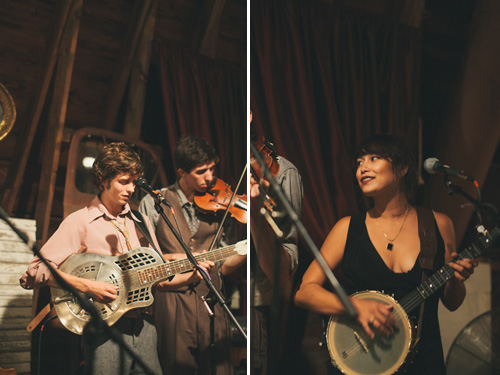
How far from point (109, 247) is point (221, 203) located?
2.19ft

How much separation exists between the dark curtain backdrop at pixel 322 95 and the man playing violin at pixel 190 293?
1.98 ft

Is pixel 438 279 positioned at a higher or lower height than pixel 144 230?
lower

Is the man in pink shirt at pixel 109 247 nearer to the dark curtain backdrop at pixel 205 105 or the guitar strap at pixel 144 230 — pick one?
the guitar strap at pixel 144 230

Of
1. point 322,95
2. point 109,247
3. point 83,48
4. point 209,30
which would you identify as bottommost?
point 109,247

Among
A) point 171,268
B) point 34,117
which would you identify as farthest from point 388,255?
point 34,117

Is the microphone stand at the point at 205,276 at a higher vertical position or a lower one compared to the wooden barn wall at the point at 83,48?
lower

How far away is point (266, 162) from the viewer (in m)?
1.96

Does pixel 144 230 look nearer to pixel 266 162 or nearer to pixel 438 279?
pixel 266 162

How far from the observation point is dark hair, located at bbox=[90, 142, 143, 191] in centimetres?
246

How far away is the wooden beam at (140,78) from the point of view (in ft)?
12.3

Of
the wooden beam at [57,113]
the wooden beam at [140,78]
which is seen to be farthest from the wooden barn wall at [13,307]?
the wooden beam at [140,78]

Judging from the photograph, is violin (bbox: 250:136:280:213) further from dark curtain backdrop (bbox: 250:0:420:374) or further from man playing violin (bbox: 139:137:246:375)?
man playing violin (bbox: 139:137:246:375)

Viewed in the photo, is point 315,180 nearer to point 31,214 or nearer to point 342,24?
point 342,24

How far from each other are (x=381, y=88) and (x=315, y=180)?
100 centimetres
